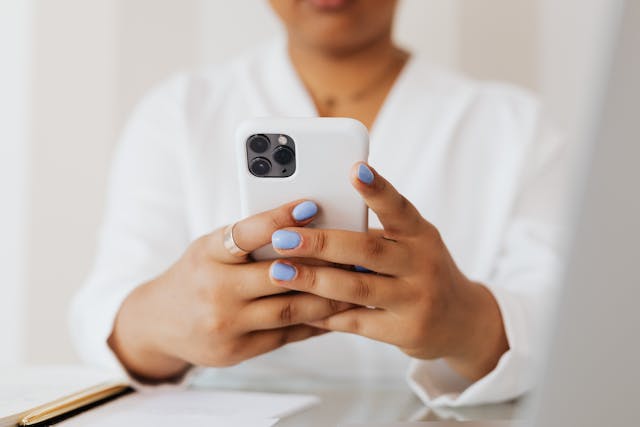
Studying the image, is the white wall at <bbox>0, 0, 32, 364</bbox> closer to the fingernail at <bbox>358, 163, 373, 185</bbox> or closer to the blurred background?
the blurred background

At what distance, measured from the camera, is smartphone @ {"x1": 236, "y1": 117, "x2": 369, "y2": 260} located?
1.39 ft

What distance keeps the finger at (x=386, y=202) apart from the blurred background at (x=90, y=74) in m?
0.74

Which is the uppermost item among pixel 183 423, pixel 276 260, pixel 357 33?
pixel 357 33

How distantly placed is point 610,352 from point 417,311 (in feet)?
0.79

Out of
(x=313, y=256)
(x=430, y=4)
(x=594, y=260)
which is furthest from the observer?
(x=430, y=4)

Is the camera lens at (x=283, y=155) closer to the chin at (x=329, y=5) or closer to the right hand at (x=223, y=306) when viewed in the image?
the right hand at (x=223, y=306)

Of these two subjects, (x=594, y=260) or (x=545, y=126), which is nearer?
(x=594, y=260)

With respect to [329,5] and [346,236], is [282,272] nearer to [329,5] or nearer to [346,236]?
[346,236]

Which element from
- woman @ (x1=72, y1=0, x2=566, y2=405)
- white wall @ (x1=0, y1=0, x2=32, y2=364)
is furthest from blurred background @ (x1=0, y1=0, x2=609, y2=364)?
woman @ (x1=72, y1=0, x2=566, y2=405)

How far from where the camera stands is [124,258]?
27.8 inches

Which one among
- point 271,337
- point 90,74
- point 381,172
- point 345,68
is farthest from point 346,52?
point 90,74

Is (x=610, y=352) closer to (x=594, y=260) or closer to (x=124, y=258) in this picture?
(x=594, y=260)

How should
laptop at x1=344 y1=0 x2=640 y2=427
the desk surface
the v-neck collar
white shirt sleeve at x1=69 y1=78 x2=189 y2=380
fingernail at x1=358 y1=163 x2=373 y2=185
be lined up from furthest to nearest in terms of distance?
the v-neck collar < white shirt sleeve at x1=69 y1=78 x2=189 y2=380 < the desk surface < fingernail at x1=358 y1=163 x2=373 y2=185 < laptop at x1=344 y1=0 x2=640 y2=427

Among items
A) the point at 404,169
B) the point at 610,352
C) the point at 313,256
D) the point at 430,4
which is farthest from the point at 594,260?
the point at 430,4
